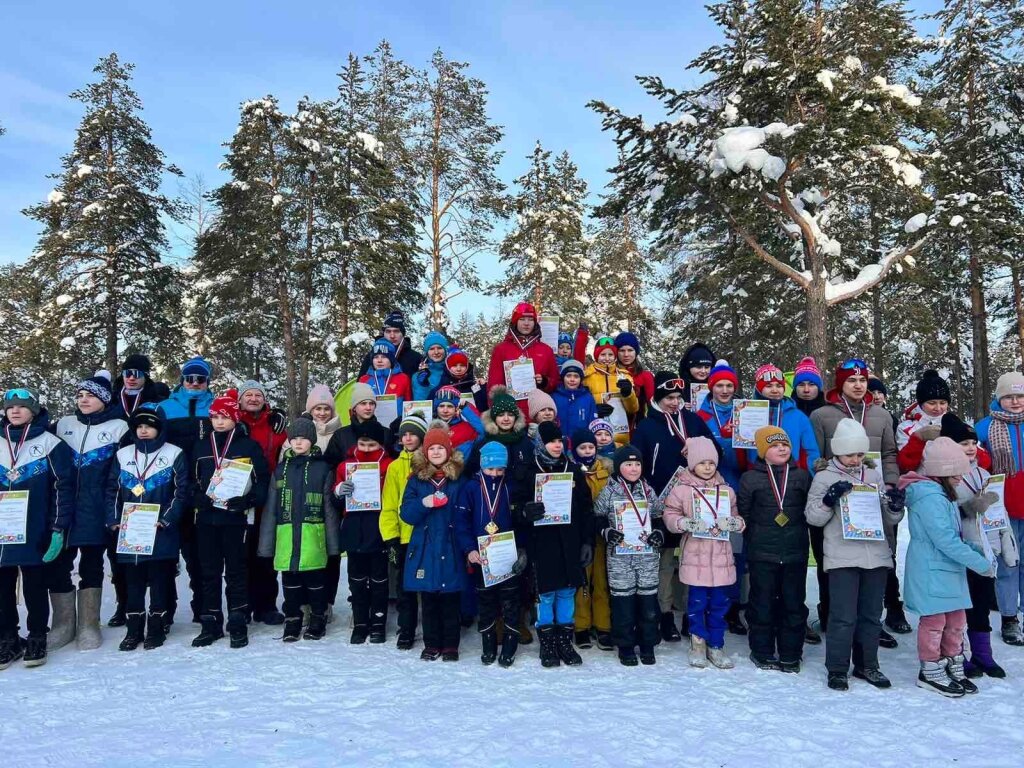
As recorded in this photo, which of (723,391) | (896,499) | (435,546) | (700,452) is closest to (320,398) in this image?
(435,546)

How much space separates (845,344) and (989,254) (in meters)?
5.98

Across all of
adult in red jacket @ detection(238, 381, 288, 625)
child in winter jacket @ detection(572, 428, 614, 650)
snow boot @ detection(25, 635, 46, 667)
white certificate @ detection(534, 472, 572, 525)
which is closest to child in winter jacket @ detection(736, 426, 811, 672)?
child in winter jacket @ detection(572, 428, 614, 650)

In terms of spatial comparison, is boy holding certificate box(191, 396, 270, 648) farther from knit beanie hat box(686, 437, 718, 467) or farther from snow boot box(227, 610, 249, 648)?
knit beanie hat box(686, 437, 718, 467)

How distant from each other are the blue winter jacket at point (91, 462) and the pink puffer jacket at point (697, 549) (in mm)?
5186

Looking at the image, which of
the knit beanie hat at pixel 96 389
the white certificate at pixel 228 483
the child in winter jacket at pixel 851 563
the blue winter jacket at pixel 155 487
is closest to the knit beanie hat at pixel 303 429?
the white certificate at pixel 228 483

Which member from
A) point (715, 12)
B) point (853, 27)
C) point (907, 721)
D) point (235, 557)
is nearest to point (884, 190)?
point (853, 27)

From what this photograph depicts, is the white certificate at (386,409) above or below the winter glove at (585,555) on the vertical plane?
above

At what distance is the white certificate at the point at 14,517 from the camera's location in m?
5.54

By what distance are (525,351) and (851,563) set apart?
13.4ft

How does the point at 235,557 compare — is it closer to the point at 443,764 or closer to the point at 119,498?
the point at 119,498

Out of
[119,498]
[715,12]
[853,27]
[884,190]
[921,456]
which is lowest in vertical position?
[119,498]

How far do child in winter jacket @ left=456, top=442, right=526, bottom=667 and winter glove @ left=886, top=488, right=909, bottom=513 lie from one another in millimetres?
2948

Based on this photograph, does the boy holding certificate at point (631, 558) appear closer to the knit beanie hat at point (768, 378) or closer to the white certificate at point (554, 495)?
the white certificate at point (554, 495)

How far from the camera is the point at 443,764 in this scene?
379 cm
